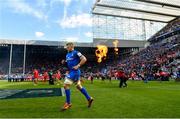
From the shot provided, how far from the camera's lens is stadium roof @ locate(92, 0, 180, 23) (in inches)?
2180

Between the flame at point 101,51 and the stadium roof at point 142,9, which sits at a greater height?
the stadium roof at point 142,9

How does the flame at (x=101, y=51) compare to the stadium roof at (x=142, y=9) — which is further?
the flame at (x=101, y=51)

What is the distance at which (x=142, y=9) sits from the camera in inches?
2338

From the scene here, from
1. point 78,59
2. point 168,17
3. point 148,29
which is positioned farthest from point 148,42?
point 78,59

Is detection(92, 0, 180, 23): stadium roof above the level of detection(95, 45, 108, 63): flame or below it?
above

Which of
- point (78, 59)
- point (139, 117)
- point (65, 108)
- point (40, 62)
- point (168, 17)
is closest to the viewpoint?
point (139, 117)

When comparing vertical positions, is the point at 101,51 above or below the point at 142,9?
below

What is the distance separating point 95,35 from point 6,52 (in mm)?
24396

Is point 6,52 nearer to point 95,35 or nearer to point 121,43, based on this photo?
point 95,35

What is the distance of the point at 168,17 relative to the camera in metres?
66.4

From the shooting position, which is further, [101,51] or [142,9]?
[101,51]

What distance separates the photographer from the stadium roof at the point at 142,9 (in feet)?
182

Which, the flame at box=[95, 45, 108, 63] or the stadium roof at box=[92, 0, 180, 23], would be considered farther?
the flame at box=[95, 45, 108, 63]

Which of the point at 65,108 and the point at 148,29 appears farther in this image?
the point at 148,29
